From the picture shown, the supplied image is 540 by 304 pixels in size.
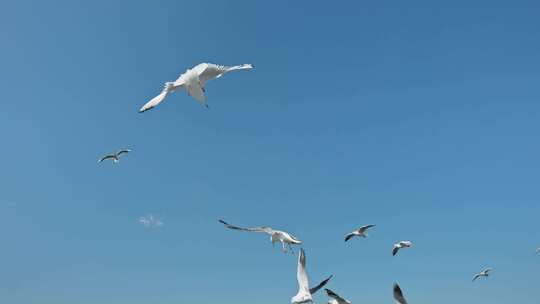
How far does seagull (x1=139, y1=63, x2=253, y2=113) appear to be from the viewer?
32094 millimetres

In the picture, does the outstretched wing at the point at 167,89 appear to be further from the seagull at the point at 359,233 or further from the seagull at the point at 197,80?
the seagull at the point at 359,233

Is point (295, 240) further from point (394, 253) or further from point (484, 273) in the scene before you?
point (484, 273)

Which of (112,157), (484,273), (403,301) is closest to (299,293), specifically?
(403,301)

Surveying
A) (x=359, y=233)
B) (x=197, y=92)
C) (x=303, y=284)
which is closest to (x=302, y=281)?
(x=303, y=284)

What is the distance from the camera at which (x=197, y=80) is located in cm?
3212

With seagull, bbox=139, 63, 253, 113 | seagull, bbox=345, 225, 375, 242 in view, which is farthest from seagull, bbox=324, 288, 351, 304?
seagull, bbox=345, 225, 375, 242

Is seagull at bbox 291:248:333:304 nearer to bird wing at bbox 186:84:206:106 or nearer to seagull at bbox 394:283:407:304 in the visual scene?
seagull at bbox 394:283:407:304

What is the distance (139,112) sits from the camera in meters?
30.5

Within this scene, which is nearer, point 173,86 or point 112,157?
point 173,86

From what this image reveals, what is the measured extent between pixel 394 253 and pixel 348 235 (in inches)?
235

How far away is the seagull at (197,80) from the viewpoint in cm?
3209

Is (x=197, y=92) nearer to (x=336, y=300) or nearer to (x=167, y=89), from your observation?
(x=167, y=89)

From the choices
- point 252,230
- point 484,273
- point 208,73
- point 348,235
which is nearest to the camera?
point 208,73

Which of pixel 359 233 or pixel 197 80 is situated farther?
pixel 359 233
